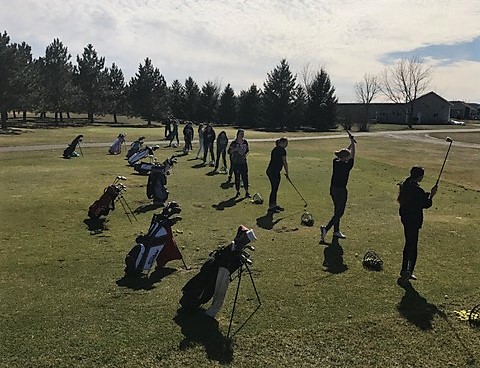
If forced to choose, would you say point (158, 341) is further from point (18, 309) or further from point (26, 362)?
point (18, 309)

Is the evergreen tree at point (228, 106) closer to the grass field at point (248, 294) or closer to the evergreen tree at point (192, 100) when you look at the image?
the evergreen tree at point (192, 100)

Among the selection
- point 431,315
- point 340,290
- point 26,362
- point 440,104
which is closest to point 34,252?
point 26,362

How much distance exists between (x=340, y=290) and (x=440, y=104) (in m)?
102

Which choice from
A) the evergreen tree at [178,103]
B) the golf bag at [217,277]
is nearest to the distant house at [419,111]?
the evergreen tree at [178,103]

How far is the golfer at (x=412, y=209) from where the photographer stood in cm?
773

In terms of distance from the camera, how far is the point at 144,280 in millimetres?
7797

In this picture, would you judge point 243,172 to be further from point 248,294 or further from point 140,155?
point 248,294

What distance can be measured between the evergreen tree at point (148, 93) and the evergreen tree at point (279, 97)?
18269mm

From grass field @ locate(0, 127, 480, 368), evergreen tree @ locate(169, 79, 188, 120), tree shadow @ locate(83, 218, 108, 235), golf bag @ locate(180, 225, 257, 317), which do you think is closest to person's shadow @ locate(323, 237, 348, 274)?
grass field @ locate(0, 127, 480, 368)

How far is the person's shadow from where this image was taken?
8516 mm

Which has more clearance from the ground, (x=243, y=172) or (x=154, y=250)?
(x=243, y=172)

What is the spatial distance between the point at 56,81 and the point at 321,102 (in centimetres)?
3900

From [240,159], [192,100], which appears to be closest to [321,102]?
[192,100]

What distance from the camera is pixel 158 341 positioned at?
18.9ft
